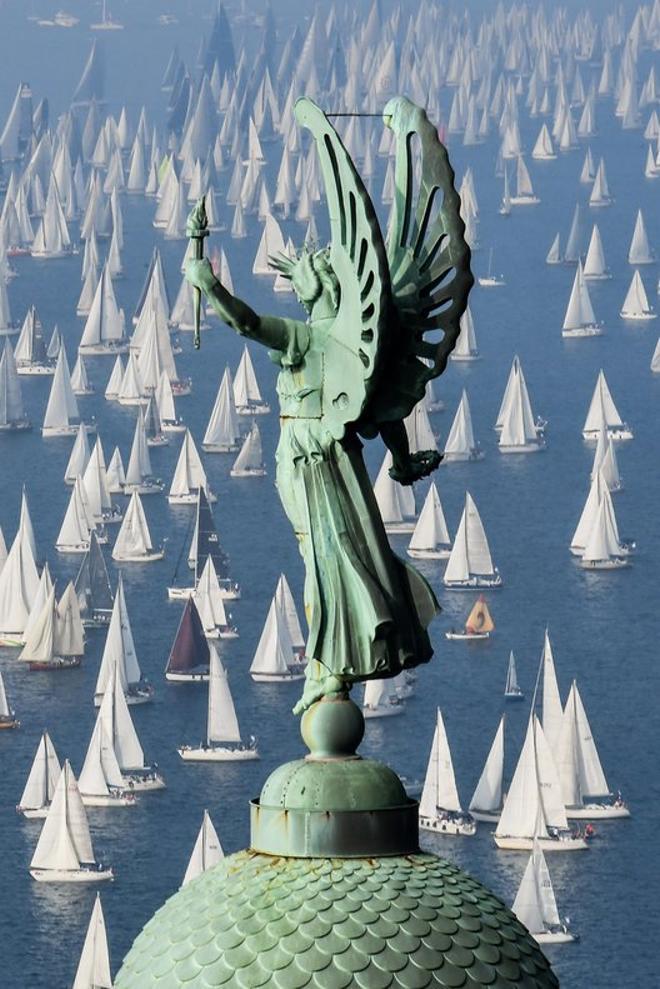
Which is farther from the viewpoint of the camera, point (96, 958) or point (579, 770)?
point (579, 770)

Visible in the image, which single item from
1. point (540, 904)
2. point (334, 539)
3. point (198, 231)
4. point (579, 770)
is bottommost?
point (540, 904)

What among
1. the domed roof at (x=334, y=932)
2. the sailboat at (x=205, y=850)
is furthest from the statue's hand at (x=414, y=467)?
the sailboat at (x=205, y=850)

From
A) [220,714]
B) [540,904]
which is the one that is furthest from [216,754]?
[540,904]

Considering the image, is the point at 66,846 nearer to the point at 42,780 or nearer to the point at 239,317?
the point at 42,780

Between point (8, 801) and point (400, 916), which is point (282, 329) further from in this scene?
point (8, 801)

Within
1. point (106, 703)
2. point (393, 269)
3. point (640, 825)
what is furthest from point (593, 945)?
point (393, 269)

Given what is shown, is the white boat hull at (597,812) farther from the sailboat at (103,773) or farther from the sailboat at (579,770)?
the sailboat at (103,773)

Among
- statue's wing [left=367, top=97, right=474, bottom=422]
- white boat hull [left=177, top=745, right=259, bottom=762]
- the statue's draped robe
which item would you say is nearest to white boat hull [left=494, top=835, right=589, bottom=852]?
white boat hull [left=177, top=745, right=259, bottom=762]
